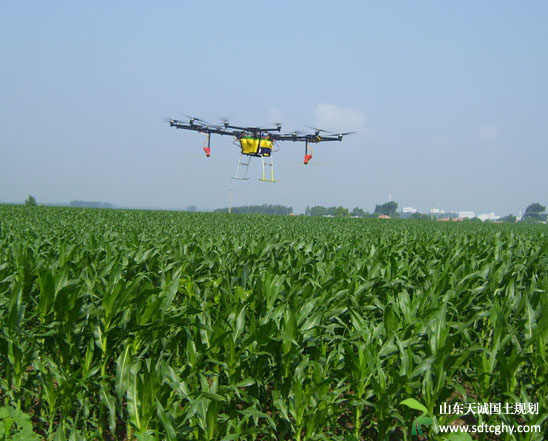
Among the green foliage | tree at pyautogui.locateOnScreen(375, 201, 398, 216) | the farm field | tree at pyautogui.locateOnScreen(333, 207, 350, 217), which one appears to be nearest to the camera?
the green foliage

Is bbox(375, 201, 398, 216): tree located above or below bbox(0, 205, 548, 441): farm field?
above

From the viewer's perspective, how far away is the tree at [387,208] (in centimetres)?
18450

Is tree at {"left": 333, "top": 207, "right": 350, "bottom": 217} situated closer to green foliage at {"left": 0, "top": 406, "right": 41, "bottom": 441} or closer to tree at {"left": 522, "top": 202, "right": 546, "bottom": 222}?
tree at {"left": 522, "top": 202, "right": 546, "bottom": 222}

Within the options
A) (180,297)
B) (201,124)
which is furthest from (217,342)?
(201,124)

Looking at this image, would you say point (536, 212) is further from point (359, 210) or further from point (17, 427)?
point (17, 427)

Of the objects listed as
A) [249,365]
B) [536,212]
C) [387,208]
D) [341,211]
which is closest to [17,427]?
[249,365]

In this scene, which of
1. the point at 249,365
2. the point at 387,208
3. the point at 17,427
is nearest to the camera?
the point at 17,427

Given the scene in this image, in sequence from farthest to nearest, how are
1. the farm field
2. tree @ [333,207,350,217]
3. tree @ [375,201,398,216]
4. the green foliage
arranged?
tree @ [375,201,398,216]
tree @ [333,207,350,217]
the farm field
the green foliage

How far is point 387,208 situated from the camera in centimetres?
18638

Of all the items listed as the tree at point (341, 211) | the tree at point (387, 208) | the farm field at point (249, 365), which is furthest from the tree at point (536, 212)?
the farm field at point (249, 365)

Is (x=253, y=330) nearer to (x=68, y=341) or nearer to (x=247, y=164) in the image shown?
(x=68, y=341)

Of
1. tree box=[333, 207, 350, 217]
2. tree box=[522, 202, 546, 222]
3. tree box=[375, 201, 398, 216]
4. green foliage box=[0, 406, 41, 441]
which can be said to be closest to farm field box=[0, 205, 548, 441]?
green foliage box=[0, 406, 41, 441]

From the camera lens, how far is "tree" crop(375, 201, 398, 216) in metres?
184

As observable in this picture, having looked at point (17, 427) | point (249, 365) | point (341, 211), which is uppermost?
point (341, 211)
